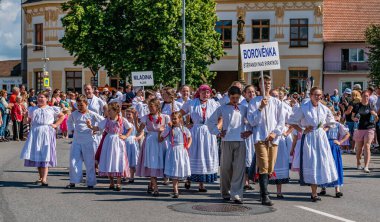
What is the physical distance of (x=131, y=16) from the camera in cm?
4122

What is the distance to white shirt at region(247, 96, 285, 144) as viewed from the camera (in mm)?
11750

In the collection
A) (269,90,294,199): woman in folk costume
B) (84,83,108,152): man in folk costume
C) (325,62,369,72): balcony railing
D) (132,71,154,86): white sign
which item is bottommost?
(269,90,294,199): woman in folk costume

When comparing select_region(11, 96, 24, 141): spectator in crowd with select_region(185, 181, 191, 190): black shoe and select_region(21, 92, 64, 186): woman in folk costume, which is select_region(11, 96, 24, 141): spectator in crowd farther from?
select_region(185, 181, 191, 190): black shoe

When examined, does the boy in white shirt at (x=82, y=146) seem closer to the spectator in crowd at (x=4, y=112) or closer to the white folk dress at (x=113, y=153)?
the white folk dress at (x=113, y=153)

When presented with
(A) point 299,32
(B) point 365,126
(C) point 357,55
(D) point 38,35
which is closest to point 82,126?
(B) point 365,126

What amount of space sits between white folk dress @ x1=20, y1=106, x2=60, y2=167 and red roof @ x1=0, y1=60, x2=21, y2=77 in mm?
75380

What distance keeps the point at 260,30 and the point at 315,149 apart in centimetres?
4056

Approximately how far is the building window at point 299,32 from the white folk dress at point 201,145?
39580mm

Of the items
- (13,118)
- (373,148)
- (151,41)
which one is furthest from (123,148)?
(151,41)

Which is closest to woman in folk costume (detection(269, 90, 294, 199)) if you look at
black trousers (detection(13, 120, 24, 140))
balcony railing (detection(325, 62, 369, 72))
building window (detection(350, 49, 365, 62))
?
black trousers (detection(13, 120, 24, 140))

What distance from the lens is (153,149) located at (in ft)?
42.2

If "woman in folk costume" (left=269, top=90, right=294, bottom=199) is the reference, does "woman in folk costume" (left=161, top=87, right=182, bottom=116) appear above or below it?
above

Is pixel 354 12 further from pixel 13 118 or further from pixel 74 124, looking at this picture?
pixel 74 124

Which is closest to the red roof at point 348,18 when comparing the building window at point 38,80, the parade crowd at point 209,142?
the building window at point 38,80
